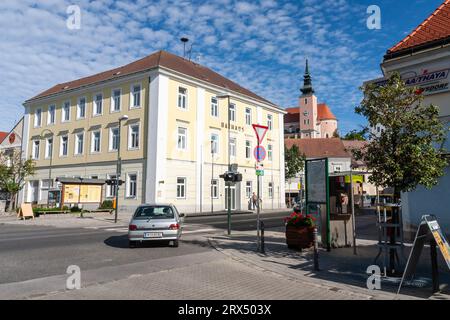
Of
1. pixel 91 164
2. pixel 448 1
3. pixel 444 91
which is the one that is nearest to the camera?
pixel 444 91

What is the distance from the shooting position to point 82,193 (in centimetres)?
2850

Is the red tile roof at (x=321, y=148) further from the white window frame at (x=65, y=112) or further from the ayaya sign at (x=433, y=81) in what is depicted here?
the ayaya sign at (x=433, y=81)

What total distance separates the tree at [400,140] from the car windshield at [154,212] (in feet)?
22.6

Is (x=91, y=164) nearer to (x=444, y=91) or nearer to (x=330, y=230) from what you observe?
(x=330, y=230)

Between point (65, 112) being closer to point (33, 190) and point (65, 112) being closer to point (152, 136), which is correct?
point (33, 190)

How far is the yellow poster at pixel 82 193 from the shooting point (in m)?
27.5

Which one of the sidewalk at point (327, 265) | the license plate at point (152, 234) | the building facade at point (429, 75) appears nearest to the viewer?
the sidewalk at point (327, 265)

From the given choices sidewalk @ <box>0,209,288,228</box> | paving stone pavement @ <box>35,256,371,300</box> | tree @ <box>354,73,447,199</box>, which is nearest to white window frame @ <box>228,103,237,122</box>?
sidewalk @ <box>0,209,288,228</box>

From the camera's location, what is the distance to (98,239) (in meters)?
14.3

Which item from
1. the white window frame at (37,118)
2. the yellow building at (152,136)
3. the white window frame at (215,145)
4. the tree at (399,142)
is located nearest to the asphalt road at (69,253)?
the tree at (399,142)

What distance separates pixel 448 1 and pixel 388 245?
43.8ft

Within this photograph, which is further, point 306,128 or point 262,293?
point 306,128

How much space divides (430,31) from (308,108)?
93.2 metres
